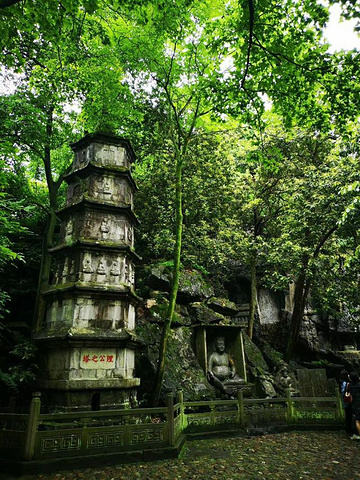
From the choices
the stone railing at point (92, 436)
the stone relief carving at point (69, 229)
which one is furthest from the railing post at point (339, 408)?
the stone relief carving at point (69, 229)

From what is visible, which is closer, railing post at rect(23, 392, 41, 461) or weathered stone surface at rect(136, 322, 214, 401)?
railing post at rect(23, 392, 41, 461)

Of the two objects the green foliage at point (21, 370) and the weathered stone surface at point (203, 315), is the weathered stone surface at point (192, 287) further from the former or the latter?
the green foliage at point (21, 370)

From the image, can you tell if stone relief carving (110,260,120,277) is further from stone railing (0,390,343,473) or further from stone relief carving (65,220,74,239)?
stone railing (0,390,343,473)

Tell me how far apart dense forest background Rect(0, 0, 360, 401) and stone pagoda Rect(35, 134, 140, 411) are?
4.22 feet

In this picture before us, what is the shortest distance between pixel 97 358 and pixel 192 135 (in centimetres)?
996

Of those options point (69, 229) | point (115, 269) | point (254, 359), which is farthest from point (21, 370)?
point (254, 359)

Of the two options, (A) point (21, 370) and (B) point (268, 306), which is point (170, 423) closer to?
(A) point (21, 370)

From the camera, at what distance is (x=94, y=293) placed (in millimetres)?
9492

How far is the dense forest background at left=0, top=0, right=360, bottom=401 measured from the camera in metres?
6.72

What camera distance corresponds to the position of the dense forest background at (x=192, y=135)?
6723 mm

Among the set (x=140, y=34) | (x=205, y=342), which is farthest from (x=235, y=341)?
(x=140, y=34)

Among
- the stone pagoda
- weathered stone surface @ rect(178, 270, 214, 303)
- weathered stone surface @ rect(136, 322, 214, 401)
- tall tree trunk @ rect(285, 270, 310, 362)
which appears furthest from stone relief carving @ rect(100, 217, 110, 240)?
tall tree trunk @ rect(285, 270, 310, 362)

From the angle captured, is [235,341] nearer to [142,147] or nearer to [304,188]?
[304,188]

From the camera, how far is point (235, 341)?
42.6 ft
